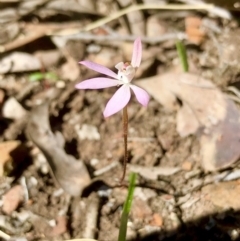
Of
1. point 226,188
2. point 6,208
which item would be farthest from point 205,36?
point 6,208

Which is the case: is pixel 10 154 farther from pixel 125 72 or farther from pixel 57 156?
pixel 125 72

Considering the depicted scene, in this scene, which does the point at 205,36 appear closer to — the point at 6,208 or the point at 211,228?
the point at 211,228

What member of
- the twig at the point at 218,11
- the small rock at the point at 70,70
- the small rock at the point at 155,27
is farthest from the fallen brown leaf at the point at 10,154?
the twig at the point at 218,11

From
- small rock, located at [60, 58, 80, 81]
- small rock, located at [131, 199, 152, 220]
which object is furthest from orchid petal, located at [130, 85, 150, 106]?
small rock, located at [60, 58, 80, 81]

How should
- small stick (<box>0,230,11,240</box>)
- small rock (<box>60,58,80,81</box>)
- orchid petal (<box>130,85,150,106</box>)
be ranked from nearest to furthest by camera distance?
1. orchid petal (<box>130,85,150,106</box>)
2. small stick (<box>0,230,11,240</box>)
3. small rock (<box>60,58,80,81</box>)

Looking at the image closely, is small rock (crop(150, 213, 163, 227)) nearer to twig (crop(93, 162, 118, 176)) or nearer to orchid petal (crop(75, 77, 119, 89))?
twig (crop(93, 162, 118, 176))

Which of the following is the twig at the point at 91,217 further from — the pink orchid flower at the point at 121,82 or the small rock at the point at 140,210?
the pink orchid flower at the point at 121,82

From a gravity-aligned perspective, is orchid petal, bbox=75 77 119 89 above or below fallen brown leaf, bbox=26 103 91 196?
above
